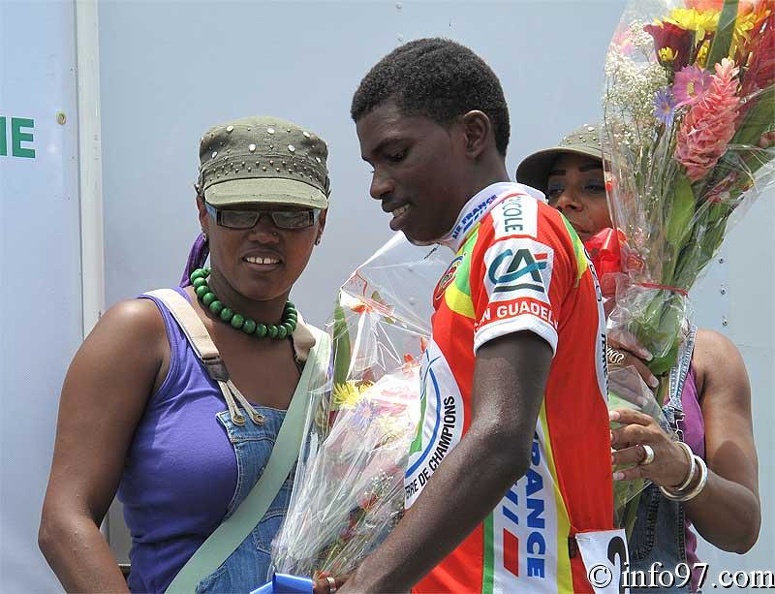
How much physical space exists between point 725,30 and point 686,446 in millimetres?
840

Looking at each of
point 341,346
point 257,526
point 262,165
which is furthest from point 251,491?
point 262,165

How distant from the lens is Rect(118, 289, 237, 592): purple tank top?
2.23m

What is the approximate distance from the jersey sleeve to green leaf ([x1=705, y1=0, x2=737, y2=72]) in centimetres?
58

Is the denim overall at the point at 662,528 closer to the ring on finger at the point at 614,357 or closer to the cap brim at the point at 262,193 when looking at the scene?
the ring on finger at the point at 614,357

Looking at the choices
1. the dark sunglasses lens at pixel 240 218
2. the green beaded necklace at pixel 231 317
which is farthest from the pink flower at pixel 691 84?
the green beaded necklace at pixel 231 317

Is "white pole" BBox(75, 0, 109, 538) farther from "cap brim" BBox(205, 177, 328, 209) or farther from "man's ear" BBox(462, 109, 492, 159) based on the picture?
"man's ear" BBox(462, 109, 492, 159)

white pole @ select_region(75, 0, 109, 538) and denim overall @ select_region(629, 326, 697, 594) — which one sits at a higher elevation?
white pole @ select_region(75, 0, 109, 538)

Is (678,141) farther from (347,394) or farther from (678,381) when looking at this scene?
(347,394)

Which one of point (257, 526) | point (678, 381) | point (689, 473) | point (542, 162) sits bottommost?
point (257, 526)

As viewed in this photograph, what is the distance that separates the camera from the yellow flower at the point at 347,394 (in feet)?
7.35

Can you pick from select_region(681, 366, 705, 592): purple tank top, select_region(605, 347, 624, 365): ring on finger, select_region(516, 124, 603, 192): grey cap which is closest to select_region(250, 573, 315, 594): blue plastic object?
select_region(605, 347, 624, 365): ring on finger

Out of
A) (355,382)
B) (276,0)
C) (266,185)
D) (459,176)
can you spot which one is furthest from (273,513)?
(276,0)

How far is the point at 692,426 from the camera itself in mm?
2434

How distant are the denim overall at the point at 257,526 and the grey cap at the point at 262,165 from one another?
1.61 feet
